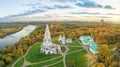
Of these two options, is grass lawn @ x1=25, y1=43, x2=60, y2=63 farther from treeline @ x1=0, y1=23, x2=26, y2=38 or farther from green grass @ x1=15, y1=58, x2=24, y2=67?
treeline @ x1=0, y1=23, x2=26, y2=38

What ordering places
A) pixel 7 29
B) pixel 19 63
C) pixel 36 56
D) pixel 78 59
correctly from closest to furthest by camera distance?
1. pixel 19 63
2. pixel 78 59
3. pixel 36 56
4. pixel 7 29

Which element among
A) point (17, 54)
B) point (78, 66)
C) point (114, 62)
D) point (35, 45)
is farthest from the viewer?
point (35, 45)

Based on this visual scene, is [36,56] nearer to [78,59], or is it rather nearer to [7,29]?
[78,59]

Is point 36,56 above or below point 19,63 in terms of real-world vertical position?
below

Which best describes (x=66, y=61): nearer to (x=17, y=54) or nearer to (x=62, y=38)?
(x=17, y=54)

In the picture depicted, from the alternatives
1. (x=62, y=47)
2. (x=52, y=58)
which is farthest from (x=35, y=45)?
(x=52, y=58)

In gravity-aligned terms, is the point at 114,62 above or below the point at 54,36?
above

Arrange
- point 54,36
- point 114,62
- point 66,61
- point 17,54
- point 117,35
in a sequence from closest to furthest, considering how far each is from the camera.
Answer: point 114,62 → point 66,61 → point 17,54 → point 117,35 → point 54,36

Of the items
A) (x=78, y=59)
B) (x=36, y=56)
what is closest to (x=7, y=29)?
(x=36, y=56)
